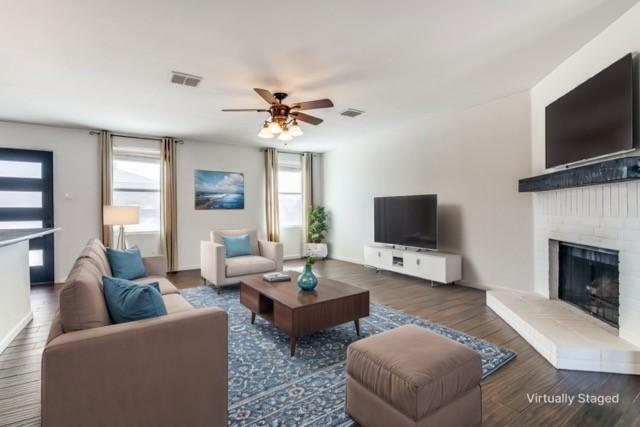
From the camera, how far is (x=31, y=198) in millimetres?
5125

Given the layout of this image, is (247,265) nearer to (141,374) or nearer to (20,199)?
(141,374)

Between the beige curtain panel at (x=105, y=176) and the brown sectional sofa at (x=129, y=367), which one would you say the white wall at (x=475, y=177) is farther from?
the beige curtain panel at (x=105, y=176)

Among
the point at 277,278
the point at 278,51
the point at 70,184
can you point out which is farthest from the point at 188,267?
the point at 278,51

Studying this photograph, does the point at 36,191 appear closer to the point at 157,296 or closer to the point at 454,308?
the point at 157,296

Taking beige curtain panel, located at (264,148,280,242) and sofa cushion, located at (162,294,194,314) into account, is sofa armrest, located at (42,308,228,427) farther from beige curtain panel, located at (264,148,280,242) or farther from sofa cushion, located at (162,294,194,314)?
beige curtain panel, located at (264,148,280,242)

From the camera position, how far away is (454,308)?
3.82 metres

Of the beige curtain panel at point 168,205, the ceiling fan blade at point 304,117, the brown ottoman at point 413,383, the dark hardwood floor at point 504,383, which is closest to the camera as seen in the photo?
the brown ottoman at point 413,383

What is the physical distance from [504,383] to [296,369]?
1484 millimetres

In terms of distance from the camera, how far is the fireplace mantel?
228 centimetres

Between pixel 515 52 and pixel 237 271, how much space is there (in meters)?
4.21

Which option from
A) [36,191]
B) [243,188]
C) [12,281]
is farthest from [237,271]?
[36,191]

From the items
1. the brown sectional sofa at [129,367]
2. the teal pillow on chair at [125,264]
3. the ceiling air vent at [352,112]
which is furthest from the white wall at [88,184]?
the brown sectional sofa at [129,367]

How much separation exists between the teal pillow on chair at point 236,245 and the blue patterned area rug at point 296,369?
1.52m

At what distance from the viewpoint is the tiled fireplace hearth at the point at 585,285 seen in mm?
2391
